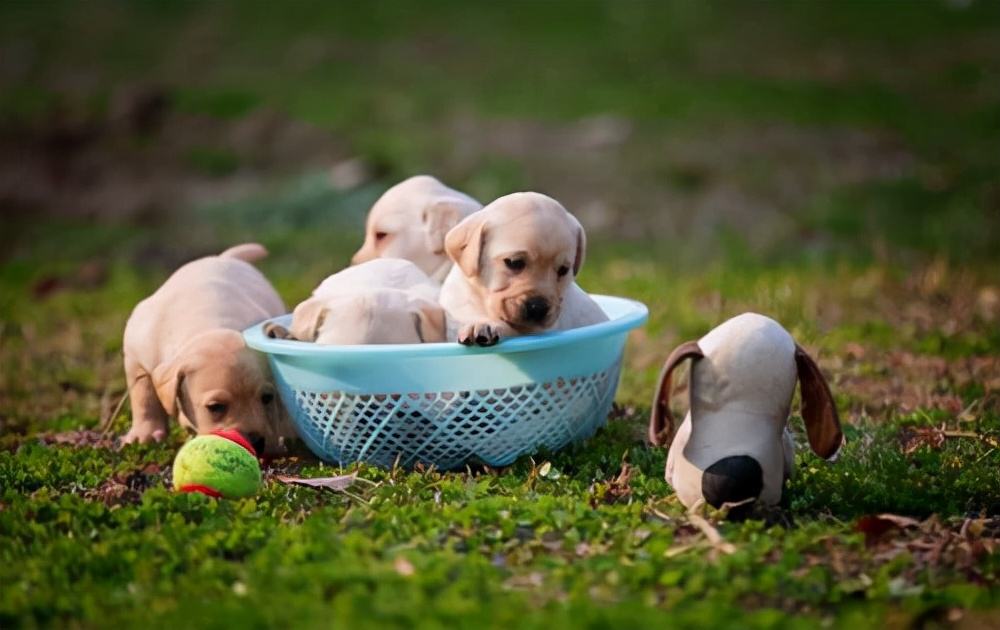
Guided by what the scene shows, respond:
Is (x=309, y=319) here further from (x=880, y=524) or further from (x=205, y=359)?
(x=880, y=524)

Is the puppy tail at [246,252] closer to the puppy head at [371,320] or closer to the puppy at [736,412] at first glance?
the puppy head at [371,320]

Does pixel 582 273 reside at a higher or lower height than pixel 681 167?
lower

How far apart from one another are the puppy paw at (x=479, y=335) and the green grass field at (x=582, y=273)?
464 millimetres

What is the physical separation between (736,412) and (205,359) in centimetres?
194

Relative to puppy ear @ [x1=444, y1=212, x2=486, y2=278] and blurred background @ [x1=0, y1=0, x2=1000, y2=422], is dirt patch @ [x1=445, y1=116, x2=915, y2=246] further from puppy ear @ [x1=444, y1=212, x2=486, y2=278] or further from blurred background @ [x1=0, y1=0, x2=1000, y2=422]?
puppy ear @ [x1=444, y1=212, x2=486, y2=278]

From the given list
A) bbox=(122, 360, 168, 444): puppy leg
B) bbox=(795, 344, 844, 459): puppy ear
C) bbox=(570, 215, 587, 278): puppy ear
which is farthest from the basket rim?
bbox=(122, 360, 168, 444): puppy leg

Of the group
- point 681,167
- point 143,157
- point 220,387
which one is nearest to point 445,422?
point 220,387

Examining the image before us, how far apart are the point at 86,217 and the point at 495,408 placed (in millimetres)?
8824

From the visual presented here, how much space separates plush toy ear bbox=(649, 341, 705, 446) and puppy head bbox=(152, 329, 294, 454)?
152 centimetres

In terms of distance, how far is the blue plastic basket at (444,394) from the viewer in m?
4.27

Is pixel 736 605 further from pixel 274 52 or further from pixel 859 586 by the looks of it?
pixel 274 52

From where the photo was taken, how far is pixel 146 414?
5.12m

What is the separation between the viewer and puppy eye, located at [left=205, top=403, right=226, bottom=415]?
4.64 m

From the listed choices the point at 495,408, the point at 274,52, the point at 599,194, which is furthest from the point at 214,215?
the point at 495,408
